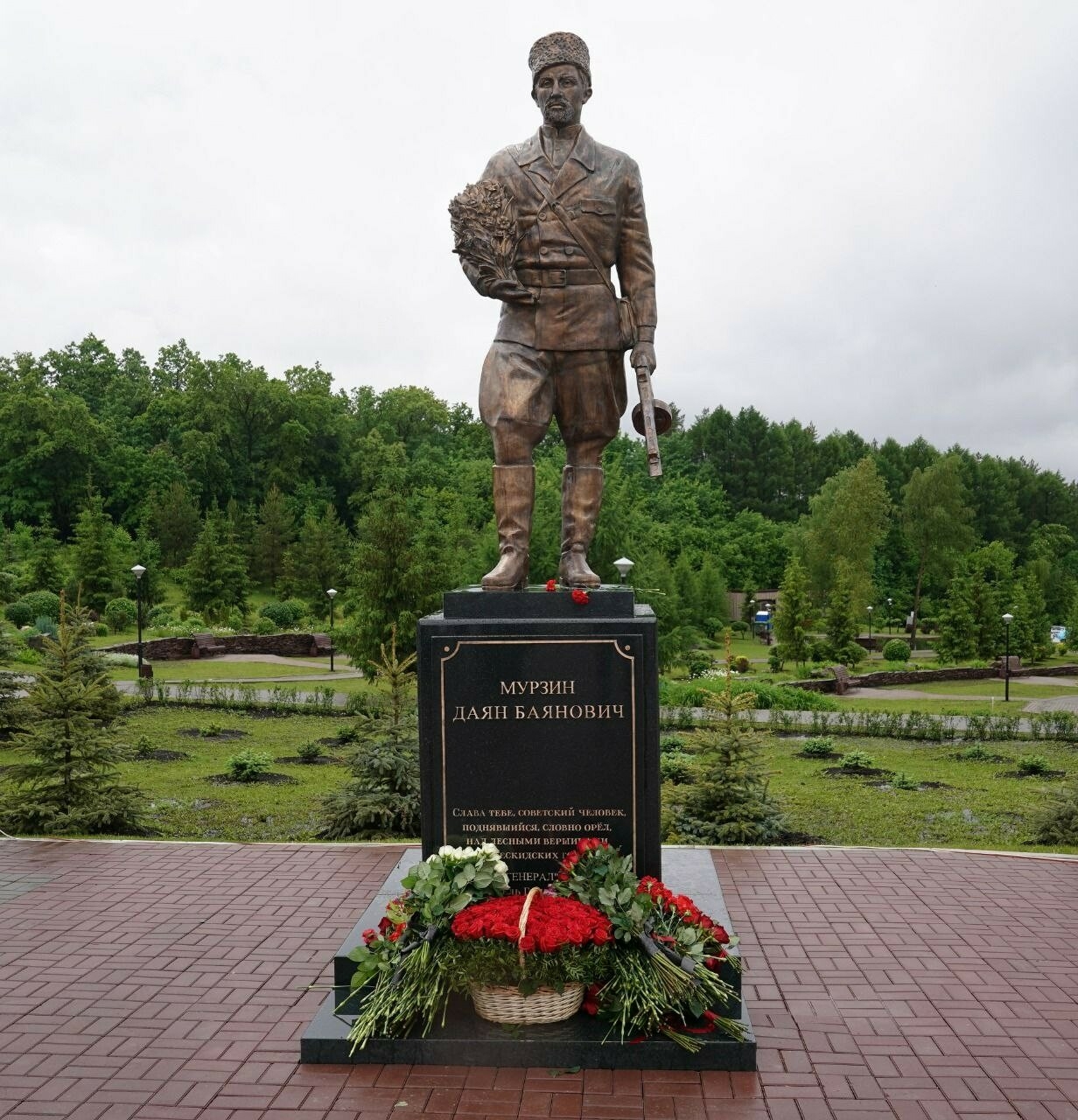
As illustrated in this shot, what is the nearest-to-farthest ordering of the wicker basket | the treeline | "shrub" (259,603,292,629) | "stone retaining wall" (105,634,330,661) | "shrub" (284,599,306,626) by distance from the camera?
the wicker basket → "stone retaining wall" (105,634,330,661) → "shrub" (259,603,292,629) → "shrub" (284,599,306,626) → the treeline

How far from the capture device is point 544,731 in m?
5.68

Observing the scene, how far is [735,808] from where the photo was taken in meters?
10.5

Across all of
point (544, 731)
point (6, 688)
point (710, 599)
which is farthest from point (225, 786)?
point (710, 599)

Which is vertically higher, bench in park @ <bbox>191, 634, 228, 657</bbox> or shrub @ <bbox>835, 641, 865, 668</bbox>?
bench in park @ <bbox>191, 634, 228, 657</bbox>

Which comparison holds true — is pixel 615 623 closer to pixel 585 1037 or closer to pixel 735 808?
pixel 585 1037

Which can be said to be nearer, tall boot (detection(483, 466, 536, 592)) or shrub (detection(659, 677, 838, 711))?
tall boot (detection(483, 466, 536, 592))

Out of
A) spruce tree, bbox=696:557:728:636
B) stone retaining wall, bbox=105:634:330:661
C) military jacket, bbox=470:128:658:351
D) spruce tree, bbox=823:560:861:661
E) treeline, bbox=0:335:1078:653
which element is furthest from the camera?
treeline, bbox=0:335:1078:653

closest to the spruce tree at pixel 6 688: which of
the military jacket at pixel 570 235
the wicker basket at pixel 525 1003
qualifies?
the military jacket at pixel 570 235

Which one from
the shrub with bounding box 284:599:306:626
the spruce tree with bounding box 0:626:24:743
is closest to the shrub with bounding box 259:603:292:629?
the shrub with bounding box 284:599:306:626

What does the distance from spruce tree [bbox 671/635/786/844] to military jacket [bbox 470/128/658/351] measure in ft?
15.6

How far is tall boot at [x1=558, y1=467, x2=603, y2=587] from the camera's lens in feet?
20.5

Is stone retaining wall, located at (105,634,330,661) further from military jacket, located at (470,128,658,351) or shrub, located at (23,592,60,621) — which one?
military jacket, located at (470,128,658,351)

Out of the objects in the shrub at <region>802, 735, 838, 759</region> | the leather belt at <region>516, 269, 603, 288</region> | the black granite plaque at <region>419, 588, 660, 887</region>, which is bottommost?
the shrub at <region>802, 735, 838, 759</region>

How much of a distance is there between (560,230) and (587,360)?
0.69 meters
